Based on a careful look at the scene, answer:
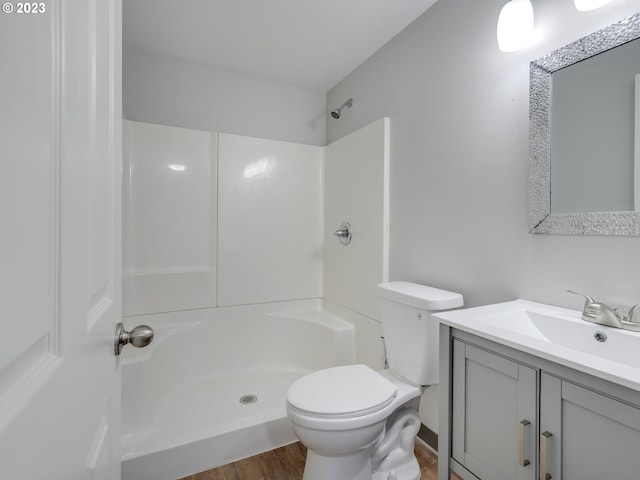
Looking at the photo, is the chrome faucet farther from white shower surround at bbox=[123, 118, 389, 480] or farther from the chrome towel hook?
the chrome towel hook

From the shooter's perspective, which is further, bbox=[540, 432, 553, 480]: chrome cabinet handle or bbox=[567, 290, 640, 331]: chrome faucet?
bbox=[567, 290, 640, 331]: chrome faucet

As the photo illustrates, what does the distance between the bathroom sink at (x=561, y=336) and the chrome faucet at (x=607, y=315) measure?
2cm

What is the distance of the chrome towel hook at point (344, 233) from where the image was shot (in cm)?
237

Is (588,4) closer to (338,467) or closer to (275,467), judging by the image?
(338,467)

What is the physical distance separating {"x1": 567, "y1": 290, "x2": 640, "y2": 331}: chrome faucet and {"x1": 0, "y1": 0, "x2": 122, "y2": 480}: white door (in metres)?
1.29

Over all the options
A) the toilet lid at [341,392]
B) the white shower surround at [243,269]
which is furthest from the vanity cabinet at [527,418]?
the white shower surround at [243,269]

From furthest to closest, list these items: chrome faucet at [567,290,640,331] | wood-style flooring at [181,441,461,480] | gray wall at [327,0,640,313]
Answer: wood-style flooring at [181,441,461,480] → gray wall at [327,0,640,313] → chrome faucet at [567,290,640,331]

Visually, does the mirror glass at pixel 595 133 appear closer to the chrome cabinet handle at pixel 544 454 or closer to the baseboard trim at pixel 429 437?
the chrome cabinet handle at pixel 544 454

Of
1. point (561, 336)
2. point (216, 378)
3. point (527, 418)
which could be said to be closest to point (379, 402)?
point (527, 418)

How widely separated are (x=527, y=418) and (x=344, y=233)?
1.68 metres

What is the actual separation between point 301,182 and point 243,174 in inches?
19.3

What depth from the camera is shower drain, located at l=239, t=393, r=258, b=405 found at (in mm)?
2080

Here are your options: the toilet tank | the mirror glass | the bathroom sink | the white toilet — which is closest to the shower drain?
the white toilet

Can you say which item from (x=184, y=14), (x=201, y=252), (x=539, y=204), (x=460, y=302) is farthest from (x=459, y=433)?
(x=184, y=14)
